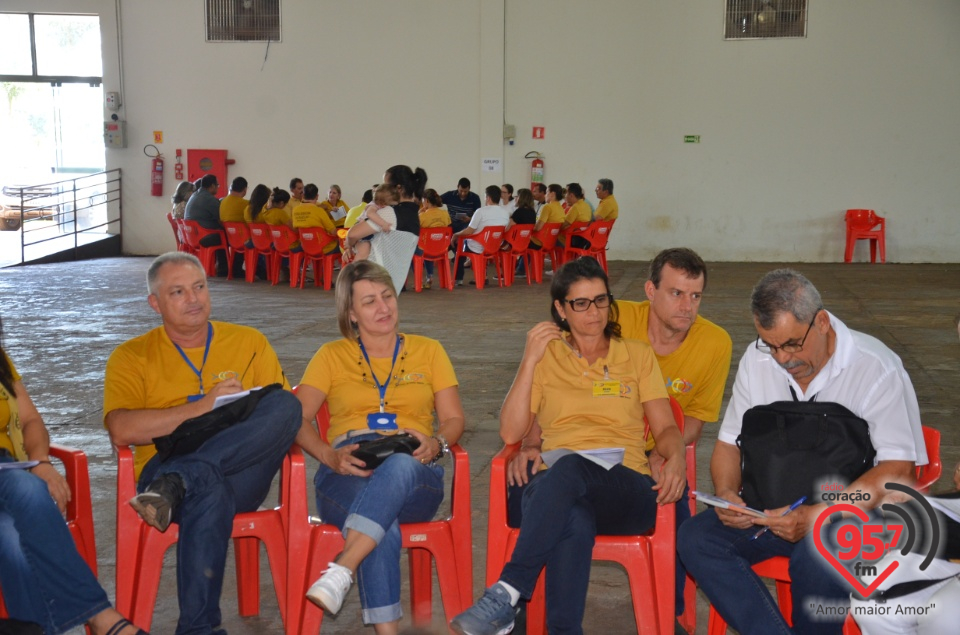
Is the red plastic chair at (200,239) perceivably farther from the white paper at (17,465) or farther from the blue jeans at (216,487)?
the white paper at (17,465)

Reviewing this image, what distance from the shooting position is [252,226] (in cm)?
1208

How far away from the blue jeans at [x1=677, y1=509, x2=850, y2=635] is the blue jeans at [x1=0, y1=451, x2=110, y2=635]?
1.42 meters

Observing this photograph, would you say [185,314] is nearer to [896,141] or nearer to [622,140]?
[622,140]

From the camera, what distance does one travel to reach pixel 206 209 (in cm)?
1259

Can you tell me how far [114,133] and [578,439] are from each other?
580 inches

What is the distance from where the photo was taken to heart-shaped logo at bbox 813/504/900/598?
6.93 feet

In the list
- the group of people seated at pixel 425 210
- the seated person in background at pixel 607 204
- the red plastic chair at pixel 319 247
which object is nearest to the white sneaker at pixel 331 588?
the group of people seated at pixel 425 210

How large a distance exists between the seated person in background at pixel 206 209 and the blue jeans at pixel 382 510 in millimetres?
10516

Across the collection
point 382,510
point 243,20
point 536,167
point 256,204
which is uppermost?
point 243,20

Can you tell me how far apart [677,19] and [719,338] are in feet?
41.1

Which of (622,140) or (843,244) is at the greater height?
(622,140)

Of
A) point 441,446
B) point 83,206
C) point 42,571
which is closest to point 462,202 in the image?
point 83,206

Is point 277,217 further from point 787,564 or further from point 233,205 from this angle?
point 787,564

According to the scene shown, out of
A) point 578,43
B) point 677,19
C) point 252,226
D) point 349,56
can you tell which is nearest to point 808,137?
point 677,19
